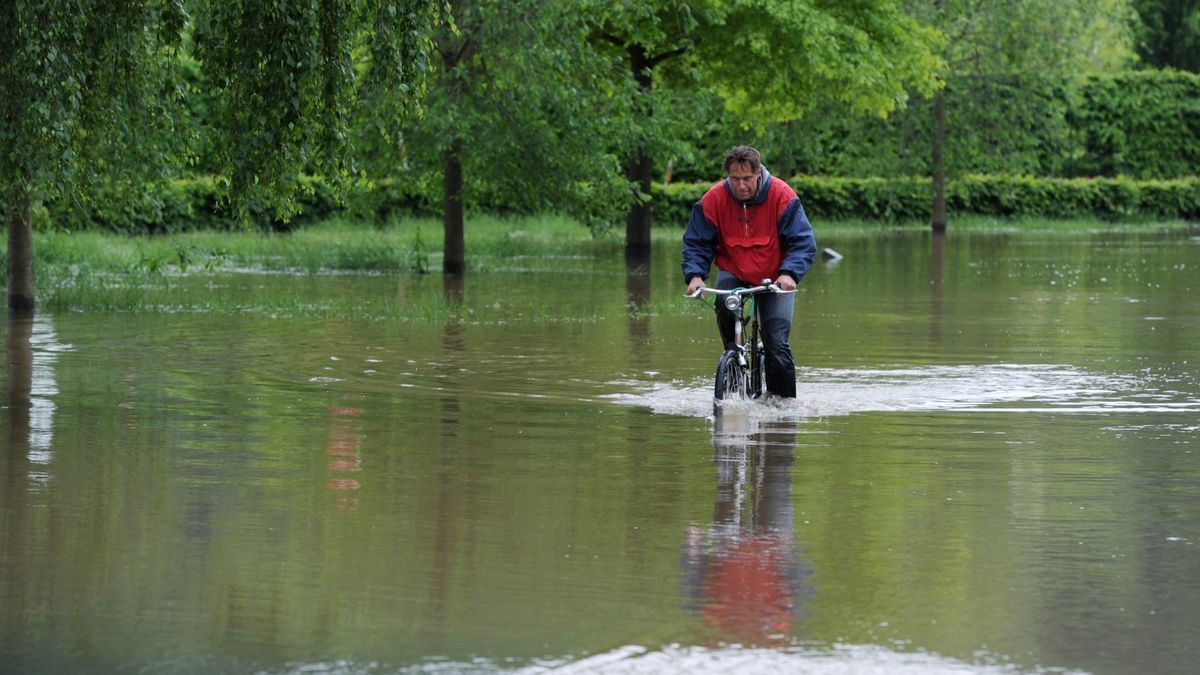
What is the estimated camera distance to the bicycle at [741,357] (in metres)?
12.7

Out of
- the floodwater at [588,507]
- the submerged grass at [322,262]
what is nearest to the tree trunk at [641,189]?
the submerged grass at [322,262]

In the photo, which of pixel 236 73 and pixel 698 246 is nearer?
pixel 236 73

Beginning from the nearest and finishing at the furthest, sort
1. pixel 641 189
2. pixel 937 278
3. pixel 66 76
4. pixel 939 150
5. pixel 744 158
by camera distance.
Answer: pixel 66 76
pixel 744 158
pixel 937 278
pixel 641 189
pixel 939 150

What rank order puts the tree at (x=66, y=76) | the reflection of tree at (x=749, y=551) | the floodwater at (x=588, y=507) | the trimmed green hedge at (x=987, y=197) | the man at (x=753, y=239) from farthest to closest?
the trimmed green hedge at (x=987, y=197)
the man at (x=753, y=239)
the tree at (x=66, y=76)
the reflection of tree at (x=749, y=551)
the floodwater at (x=588, y=507)

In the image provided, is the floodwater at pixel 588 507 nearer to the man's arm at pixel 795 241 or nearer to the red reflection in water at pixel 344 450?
the red reflection in water at pixel 344 450

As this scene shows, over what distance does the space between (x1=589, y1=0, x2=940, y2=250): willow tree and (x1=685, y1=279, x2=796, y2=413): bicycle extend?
19.5 m

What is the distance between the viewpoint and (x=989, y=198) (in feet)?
195

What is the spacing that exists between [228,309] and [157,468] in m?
12.3

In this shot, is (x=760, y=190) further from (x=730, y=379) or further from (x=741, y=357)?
(x=730, y=379)

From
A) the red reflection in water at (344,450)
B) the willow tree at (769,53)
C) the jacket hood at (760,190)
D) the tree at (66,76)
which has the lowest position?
the red reflection in water at (344,450)

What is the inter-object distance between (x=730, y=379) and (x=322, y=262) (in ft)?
66.5

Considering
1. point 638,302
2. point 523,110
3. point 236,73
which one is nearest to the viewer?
point 236,73

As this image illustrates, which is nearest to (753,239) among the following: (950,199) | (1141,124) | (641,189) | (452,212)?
(452,212)

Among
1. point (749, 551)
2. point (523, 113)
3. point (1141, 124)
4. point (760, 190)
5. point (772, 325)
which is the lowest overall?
point (749, 551)
